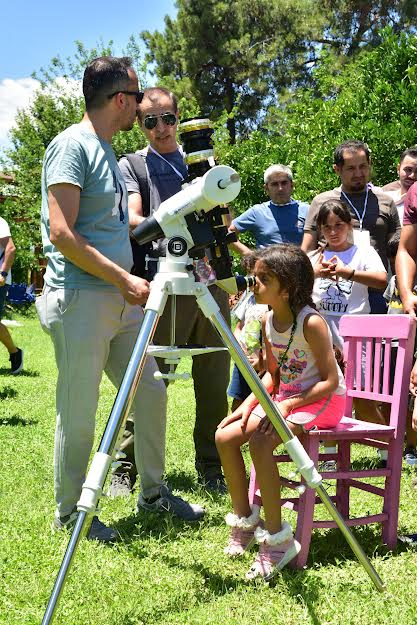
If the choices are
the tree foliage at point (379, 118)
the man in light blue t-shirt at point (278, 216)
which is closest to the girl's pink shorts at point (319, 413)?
the man in light blue t-shirt at point (278, 216)

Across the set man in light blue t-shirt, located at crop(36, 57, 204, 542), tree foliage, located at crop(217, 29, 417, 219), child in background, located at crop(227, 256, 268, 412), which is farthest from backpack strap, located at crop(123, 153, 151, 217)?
tree foliage, located at crop(217, 29, 417, 219)

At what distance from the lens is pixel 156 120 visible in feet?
13.9

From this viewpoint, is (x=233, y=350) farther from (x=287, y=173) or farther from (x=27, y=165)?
(x=27, y=165)

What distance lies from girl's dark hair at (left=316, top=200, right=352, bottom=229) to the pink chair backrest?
1002mm

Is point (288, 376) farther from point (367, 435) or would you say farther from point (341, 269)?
point (341, 269)

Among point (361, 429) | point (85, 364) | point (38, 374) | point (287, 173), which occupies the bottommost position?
point (38, 374)

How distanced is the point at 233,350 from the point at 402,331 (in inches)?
41.0

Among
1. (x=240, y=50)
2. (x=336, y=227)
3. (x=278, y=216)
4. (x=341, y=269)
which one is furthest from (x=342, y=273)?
(x=240, y=50)

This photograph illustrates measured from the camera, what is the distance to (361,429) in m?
3.42

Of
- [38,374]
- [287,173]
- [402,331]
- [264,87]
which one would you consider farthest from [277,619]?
[264,87]

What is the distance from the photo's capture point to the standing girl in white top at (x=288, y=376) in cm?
331

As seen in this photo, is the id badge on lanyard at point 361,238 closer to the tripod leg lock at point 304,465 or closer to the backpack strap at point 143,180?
the backpack strap at point 143,180

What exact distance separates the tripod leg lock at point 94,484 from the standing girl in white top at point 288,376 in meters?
0.87

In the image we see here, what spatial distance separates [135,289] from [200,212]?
2.33 feet
